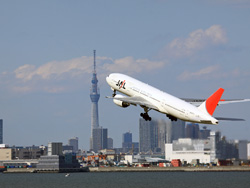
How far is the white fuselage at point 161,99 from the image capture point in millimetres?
101500

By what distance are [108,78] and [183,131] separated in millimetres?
72049

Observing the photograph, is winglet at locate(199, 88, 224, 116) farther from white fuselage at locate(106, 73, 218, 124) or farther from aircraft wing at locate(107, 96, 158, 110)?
aircraft wing at locate(107, 96, 158, 110)

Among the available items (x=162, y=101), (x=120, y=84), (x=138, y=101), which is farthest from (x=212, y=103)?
(x=120, y=84)

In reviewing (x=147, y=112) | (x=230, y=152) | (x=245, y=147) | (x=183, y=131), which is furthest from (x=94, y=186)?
(x=147, y=112)

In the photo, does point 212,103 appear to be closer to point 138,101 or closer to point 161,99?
point 161,99

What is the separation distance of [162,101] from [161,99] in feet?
1.54

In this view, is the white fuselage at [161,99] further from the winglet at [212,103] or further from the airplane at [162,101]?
the winglet at [212,103]

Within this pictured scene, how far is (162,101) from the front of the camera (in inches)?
4254

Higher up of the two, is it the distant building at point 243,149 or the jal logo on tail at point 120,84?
the jal logo on tail at point 120,84

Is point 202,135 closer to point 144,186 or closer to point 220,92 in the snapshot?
point 144,186

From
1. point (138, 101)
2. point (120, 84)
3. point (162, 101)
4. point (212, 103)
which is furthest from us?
point (120, 84)

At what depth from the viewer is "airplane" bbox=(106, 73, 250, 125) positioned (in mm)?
102000

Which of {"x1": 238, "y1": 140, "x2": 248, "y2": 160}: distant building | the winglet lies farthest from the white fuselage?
{"x1": 238, "y1": 140, "x2": 248, "y2": 160}: distant building

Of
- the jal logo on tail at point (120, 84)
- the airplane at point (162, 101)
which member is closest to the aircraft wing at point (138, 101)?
the airplane at point (162, 101)
